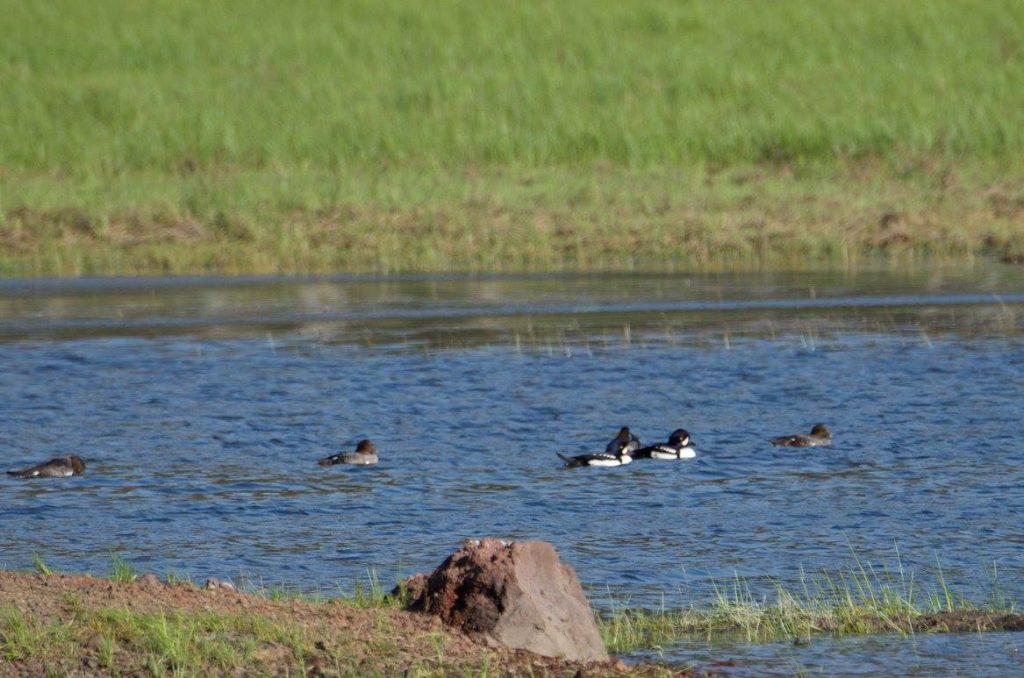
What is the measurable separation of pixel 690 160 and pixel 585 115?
8.42 ft

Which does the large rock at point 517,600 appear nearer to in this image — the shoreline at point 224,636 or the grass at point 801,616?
the shoreline at point 224,636

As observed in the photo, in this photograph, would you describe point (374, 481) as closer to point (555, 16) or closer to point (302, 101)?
point (302, 101)

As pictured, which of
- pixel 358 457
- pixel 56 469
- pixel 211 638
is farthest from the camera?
pixel 358 457

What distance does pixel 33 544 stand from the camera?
34.8 ft

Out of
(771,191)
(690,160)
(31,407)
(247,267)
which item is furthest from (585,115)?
(31,407)

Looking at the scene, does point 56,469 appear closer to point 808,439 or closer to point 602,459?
point 602,459

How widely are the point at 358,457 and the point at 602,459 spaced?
1684mm

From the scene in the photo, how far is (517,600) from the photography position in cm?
769

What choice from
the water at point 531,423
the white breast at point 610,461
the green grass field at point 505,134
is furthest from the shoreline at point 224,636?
the green grass field at point 505,134

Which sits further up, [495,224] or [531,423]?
[495,224]

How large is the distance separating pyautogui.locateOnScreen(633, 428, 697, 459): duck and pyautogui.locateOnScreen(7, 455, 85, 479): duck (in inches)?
149

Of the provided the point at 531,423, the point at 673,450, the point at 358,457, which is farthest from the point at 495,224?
the point at 358,457

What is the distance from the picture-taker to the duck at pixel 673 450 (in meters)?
13.1

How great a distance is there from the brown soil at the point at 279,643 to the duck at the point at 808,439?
5998 mm
